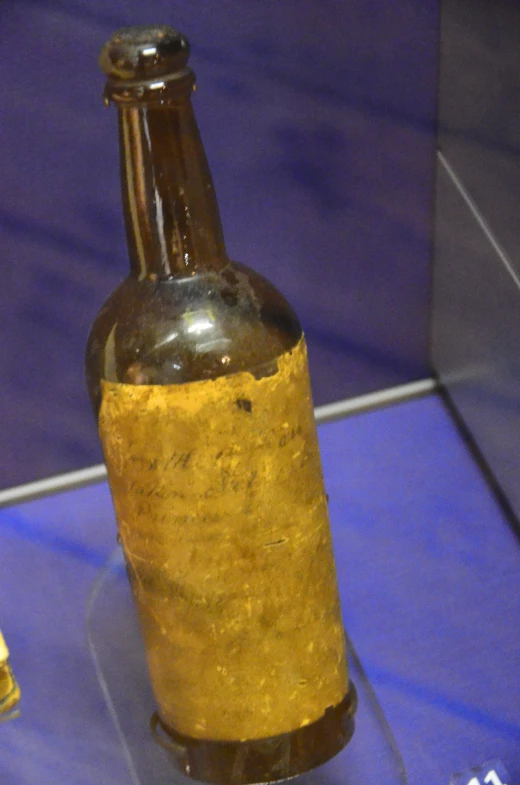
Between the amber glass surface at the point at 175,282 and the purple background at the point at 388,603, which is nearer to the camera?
the amber glass surface at the point at 175,282

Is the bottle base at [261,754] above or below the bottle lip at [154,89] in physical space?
below

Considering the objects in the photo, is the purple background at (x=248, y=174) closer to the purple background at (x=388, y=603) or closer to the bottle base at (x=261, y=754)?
the purple background at (x=388, y=603)

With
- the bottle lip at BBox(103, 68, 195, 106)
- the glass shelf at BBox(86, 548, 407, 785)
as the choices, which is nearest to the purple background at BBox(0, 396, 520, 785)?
the glass shelf at BBox(86, 548, 407, 785)

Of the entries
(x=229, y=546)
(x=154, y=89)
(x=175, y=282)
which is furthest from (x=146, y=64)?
(x=229, y=546)

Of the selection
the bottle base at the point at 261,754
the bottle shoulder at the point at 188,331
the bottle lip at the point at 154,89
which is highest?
the bottle lip at the point at 154,89

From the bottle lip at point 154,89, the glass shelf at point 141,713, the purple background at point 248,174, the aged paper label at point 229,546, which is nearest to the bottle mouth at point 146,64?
the bottle lip at point 154,89

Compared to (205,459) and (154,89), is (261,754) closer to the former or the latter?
(205,459)

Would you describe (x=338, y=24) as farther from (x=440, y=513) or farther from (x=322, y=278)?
(x=440, y=513)

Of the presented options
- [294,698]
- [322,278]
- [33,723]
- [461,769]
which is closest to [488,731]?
[461,769]

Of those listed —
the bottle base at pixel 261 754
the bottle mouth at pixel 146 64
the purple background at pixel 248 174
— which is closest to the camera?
the bottle mouth at pixel 146 64

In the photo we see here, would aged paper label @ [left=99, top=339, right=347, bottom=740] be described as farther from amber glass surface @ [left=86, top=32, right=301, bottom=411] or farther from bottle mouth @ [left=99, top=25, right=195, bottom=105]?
bottle mouth @ [left=99, top=25, right=195, bottom=105]
